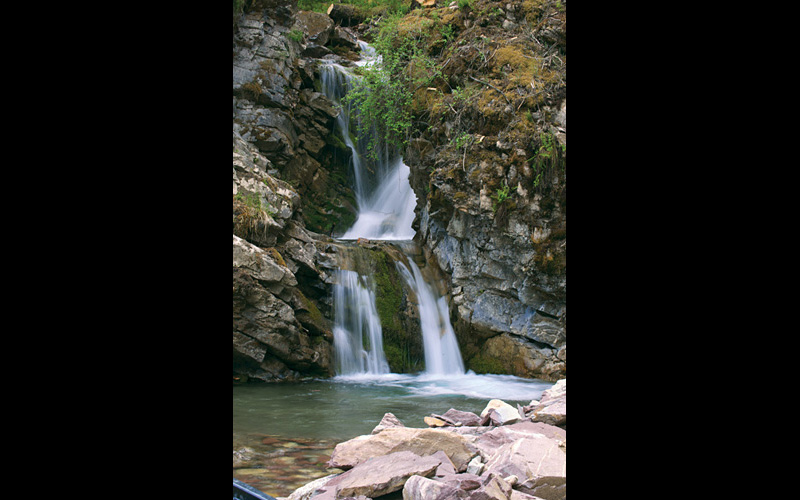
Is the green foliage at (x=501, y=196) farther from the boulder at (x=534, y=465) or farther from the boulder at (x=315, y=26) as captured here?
the boulder at (x=315, y=26)

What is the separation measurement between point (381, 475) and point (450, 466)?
0.48 meters

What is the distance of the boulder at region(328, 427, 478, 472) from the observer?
3.53 m

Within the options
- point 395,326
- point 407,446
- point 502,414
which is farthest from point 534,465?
point 395,326

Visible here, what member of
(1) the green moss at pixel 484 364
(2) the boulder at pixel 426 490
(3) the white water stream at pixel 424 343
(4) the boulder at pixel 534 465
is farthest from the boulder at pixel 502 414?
(1) the green moss at pixel 484 364

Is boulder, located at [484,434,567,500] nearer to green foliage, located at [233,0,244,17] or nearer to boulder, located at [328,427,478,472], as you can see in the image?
boulder, located at [328,427,478,472]

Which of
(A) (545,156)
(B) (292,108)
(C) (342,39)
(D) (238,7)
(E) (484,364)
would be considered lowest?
(E) (484,364)

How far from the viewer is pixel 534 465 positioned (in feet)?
10.3

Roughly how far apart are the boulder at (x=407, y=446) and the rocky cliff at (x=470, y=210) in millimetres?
4598

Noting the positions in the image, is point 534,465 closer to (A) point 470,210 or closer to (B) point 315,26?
(A) point 470,210

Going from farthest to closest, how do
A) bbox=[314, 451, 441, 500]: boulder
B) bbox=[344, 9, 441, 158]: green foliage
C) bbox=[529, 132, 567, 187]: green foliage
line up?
bbox=[344, 9, 441, 158]: green foliage, bbox=[529, 132, 567, 187]: green foliage, bbox=[314, 451, 441, 500]: boulder

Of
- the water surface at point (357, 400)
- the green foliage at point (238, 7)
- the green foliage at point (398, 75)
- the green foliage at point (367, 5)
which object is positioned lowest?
the water surface at point (357, 400)

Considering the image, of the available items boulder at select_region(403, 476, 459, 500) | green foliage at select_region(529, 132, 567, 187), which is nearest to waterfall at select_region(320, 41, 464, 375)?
green foliage at select_region(529, 132, 567, 187)

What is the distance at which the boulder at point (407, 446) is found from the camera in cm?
353
